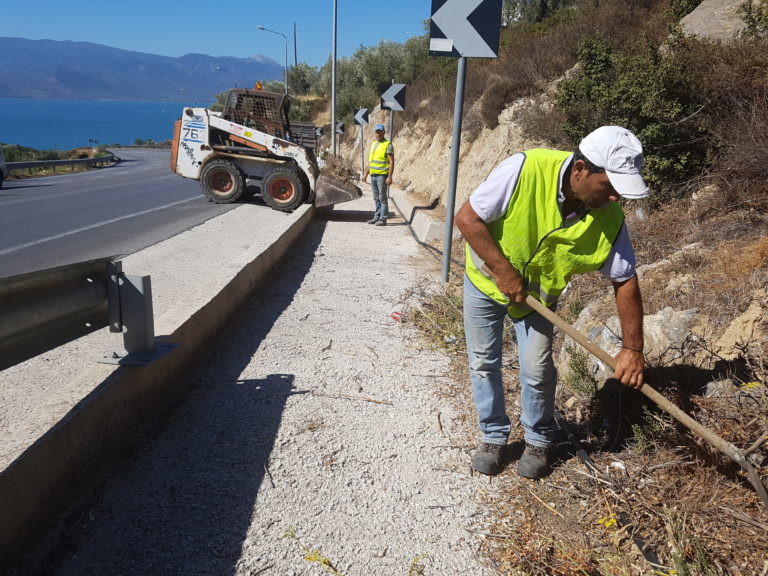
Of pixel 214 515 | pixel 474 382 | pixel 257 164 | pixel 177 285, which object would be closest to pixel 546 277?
pixel 474 382

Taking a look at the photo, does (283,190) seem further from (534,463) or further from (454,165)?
(534,463)

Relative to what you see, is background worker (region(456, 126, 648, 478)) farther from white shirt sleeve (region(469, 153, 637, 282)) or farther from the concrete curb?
the concrete curb

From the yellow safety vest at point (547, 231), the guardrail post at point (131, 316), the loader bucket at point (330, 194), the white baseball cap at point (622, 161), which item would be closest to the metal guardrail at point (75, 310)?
the guardrail post at point (131, 316)

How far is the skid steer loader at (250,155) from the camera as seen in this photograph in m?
12.7

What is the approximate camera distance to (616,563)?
2.30 metres

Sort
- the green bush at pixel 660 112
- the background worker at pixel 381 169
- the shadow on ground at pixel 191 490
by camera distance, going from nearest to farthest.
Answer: the shadow on ground at pixel 191 490, the green bush at pixel 660 112, the background worker at pixel 381 169

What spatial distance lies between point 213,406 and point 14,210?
35.4 feet

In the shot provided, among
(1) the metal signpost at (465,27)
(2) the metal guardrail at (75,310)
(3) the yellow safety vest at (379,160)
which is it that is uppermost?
(1) the metal signpost at (465,27)

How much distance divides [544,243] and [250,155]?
1142cm

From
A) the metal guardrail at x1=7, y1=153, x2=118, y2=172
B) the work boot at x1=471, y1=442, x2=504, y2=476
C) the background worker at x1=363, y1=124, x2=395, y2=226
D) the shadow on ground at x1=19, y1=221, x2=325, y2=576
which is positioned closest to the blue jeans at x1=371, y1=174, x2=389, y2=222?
the background worker at x1=363, y1=124, x2=395, y2=226

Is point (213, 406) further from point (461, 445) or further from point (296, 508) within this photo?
point (461, 445)

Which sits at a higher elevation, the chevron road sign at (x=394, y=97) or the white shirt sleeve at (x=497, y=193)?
the chevron road sign at (x=394, y=97)

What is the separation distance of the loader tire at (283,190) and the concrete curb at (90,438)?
330 inches

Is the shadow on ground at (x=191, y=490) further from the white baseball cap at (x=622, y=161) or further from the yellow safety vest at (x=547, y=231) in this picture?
the white baseball cap at (x=622, y=161)
